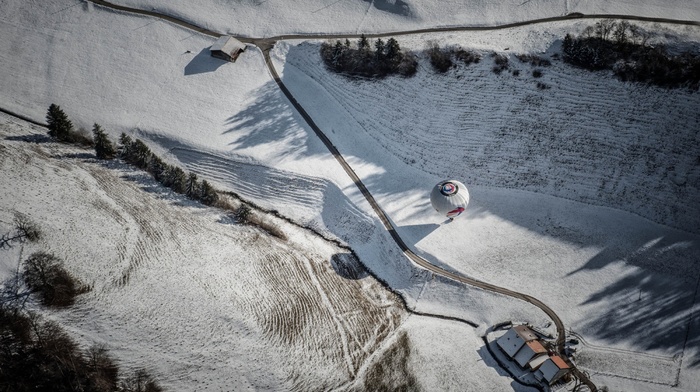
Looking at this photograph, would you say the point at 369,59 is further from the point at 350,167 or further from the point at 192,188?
the point at 192,188

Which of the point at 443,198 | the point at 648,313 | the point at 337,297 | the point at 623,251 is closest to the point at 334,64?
the point at 443,198

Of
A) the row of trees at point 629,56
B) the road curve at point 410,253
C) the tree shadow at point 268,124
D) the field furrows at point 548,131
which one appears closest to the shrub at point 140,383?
the road curve at point 410,253

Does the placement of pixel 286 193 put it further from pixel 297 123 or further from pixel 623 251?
pixel 623 251

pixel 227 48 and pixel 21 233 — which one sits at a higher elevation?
pixel 227 48

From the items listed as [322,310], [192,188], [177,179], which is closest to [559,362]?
[322,310]

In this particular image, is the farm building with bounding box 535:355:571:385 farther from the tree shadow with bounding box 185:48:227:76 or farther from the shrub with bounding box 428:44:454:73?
the tree shadow with bounding box 185:48:227:76

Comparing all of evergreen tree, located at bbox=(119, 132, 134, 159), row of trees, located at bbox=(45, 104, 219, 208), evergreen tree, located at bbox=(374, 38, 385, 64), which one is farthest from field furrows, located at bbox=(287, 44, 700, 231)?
evergreen tree, located at bbox=(119, 132, 134, 159)

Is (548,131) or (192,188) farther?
(548,131)
